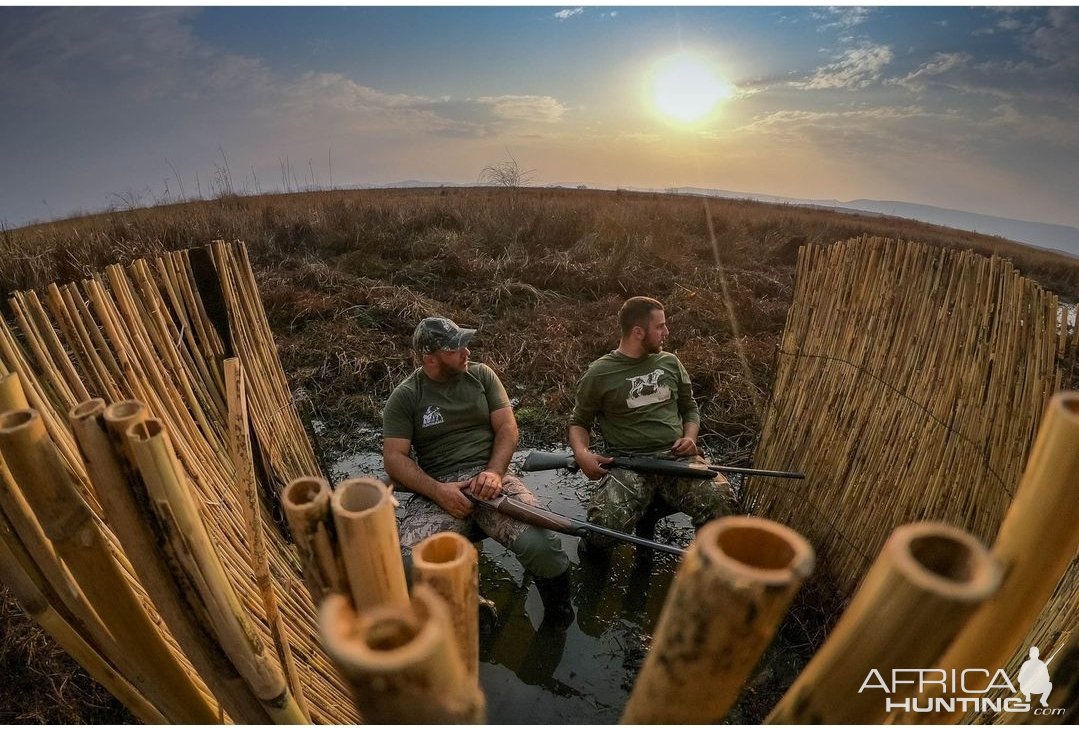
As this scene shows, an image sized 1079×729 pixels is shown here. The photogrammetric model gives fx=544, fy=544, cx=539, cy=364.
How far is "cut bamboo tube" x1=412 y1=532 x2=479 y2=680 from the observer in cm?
71

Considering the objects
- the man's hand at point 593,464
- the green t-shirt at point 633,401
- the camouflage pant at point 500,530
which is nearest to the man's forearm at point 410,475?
the camouflage pant at point 500,530

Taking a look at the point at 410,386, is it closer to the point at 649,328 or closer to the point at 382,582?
the point at 649,328

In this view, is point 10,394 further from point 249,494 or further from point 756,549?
point 756,549

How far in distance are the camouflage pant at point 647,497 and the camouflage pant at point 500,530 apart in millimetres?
346

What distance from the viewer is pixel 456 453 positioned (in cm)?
310

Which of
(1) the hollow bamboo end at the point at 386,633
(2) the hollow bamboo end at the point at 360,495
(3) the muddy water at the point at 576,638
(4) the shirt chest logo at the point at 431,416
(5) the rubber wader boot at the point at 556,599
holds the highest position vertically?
(1) the hollow bamboo end at the point at 386,633

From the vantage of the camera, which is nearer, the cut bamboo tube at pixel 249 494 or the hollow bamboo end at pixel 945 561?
the hollow bamboo end at pixel 945 561

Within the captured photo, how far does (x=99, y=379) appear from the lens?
177 centimetres

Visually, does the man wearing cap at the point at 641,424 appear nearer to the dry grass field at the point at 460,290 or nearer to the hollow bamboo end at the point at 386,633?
the dry grass field at the point at 460,290

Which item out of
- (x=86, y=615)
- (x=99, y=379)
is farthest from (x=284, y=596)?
(x=99, y=379)

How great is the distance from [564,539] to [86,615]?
2467 millimetres

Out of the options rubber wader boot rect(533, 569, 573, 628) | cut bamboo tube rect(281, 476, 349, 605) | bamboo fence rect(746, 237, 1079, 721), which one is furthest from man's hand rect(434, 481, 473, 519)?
cut bamboo tube rect(281, 476, 349, 605)

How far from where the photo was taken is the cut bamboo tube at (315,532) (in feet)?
2.53
